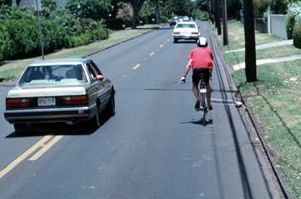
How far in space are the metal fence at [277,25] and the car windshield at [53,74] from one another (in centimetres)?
3127

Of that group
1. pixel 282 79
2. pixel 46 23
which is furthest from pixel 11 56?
pixel 282 79

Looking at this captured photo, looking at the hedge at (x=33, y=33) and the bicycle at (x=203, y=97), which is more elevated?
the bicycle at (x=203, y=97)

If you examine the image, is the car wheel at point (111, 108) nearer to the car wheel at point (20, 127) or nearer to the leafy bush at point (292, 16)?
the car wheel at point (20, 127)

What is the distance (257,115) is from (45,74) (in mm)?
4514

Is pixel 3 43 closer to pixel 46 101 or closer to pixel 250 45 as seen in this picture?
pixel 250 45

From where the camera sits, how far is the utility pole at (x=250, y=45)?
21234mm

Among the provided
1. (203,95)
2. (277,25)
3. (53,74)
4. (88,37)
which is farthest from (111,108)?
(88,37)

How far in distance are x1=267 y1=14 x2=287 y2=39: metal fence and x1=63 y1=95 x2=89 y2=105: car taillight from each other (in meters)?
32.0

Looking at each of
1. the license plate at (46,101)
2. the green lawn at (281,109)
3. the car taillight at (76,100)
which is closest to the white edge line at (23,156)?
the license plate at (46,101)

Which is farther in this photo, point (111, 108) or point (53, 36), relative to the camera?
point (53, 36)

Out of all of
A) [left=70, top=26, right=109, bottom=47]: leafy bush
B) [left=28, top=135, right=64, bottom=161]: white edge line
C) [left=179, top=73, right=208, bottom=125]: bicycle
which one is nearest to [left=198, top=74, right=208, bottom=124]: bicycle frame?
[left=179, top=73, right=208, bottom=125]: bicycle

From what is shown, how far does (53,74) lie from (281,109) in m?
4.90

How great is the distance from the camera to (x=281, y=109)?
49.5 ft

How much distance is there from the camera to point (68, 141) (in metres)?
12.7
